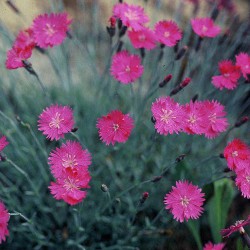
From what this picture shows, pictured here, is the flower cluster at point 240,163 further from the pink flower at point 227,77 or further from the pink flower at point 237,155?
the pink flower at point 227,77

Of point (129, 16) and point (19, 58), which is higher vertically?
point (129, 16)

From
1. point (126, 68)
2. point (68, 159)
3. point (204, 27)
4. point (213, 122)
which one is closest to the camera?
point (68, 159)

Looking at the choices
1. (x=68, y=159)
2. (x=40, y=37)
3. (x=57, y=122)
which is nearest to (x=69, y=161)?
(x=68, y=159)

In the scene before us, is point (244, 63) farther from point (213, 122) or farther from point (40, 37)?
point (40, 37)

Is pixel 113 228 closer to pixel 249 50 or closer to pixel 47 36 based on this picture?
pixel 47 36

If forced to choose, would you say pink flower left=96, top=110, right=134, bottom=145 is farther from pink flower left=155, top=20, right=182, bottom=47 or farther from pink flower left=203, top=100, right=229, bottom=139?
pink flower left=155, top=20, right=182, bottom=47

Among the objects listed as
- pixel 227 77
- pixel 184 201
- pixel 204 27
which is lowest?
pixel 184 201

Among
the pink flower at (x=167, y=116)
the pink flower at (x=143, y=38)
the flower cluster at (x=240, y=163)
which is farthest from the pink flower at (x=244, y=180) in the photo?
the pink flower at (x=143, y=38)

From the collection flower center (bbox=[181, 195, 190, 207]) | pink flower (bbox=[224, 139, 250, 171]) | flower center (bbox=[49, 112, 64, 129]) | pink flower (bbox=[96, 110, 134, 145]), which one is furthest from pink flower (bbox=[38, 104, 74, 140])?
pink flower (bbox=[224, 139, 250, 171])

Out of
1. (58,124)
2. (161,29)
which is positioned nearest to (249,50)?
(161,29)
